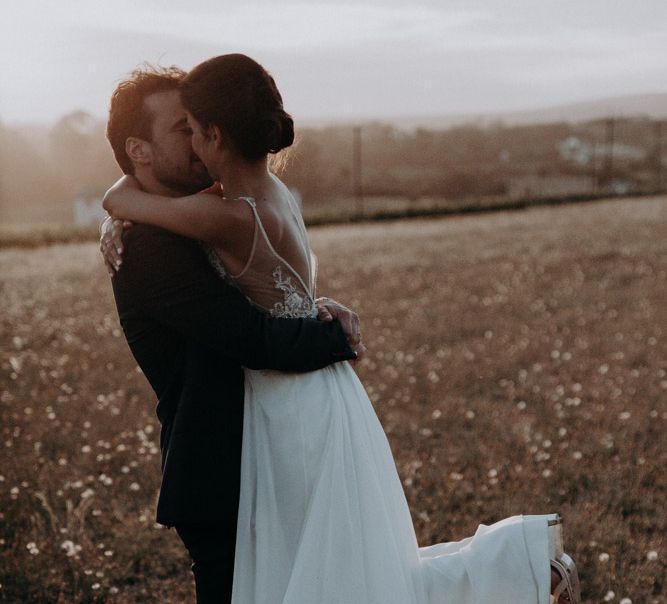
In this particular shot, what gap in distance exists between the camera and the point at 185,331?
2.83 m

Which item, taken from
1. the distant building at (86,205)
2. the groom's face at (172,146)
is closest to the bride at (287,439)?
the groom's face at (172,146)

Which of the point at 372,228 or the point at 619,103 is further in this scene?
the point at 619,103

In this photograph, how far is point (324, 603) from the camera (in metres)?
2.93

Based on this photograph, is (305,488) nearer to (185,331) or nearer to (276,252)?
(185,331)

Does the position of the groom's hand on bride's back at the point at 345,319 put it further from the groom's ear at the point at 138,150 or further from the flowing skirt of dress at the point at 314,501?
the groom's ear at the point at 138,150

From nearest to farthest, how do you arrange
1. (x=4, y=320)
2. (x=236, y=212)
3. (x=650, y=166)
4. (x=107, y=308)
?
1. (x=236, y=212)
2. (x=4, y=320)
3. (x=107, y=308)
4. (x=650, y=166)

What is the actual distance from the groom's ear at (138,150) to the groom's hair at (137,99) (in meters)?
0.01

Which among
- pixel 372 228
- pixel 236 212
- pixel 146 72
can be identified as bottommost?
pixel 372 228

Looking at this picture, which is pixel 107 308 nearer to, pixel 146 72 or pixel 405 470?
pixel 405 470

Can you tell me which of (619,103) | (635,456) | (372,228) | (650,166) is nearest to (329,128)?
(650,166)

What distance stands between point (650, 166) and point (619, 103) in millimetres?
89272

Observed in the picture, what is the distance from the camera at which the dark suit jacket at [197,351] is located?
280 cm

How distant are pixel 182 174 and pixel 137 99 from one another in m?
0.29

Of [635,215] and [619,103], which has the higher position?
[619,103]
